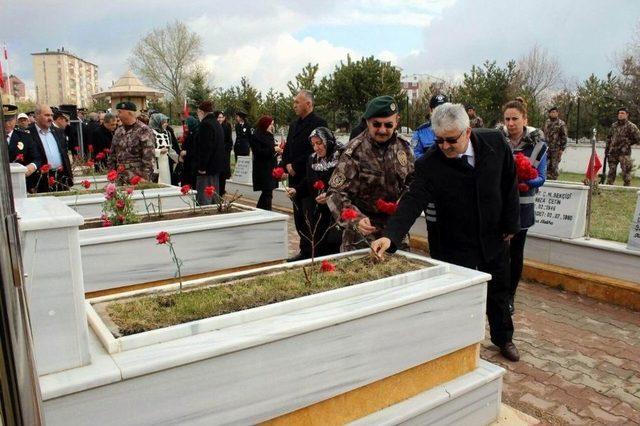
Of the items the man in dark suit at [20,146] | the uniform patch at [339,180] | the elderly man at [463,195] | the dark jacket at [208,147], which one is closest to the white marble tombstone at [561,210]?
the elderly man at [463,195]

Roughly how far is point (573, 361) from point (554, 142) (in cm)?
996

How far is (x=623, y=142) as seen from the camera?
12.1 meters

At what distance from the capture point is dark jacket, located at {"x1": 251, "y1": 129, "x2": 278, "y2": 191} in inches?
328

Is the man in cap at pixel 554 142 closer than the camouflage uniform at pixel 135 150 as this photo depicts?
No

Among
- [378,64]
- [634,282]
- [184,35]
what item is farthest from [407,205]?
[184,35]

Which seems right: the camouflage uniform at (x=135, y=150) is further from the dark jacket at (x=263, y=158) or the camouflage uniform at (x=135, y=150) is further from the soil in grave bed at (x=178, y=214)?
the soil in grave bed at (x=178, y=214)

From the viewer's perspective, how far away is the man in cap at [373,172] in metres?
3.57

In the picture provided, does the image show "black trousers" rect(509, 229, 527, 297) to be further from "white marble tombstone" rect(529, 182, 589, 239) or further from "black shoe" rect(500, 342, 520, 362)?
"white marble tombstone" rect(529, 182, 589, 239)

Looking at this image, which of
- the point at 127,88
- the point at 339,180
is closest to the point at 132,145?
the point at 339,180

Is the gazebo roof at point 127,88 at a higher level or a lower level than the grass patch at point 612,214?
higher

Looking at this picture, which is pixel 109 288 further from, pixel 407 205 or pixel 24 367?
pixel 24 367

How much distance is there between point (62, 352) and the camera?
71.9 inches

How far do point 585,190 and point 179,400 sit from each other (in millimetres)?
5096

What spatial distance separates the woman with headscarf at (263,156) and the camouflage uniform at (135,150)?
1.74 metres
